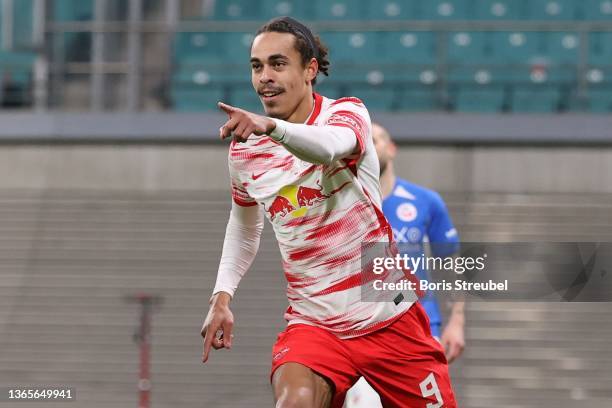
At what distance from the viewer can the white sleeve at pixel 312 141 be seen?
3.43 meters

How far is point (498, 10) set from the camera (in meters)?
12.7

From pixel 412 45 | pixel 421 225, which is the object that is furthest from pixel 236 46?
pixel 421 225

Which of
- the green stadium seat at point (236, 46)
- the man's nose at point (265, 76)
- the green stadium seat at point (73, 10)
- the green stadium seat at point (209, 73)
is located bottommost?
the man's nose at point (265, 76)

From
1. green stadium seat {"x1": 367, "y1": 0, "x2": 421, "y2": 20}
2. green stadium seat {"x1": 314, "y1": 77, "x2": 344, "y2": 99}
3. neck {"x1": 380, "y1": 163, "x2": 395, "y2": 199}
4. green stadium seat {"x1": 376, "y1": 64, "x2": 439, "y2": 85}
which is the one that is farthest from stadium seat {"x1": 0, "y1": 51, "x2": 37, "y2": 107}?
neck {"x1": 380, "y1": 163, "x2": 395, "y2": 199}

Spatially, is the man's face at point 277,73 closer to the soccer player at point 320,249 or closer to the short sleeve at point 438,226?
the soccer player at point 320,249

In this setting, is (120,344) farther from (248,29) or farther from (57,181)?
(248,29)

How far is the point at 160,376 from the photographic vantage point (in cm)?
1034

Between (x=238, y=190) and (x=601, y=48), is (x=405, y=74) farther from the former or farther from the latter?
(x=238, y=190)

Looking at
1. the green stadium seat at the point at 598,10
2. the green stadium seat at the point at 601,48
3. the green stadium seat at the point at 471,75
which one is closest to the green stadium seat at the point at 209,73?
the green stadium seat at the point at 471,75

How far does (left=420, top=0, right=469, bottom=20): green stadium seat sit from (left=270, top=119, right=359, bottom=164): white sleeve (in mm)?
9324

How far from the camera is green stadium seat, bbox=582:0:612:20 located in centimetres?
1248

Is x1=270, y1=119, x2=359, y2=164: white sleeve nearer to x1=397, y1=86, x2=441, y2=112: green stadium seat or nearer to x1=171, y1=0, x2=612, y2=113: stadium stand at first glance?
x1=171, y1=0, x2=612, y2=113: stadium stand

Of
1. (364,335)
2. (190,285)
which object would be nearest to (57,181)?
(190,285)

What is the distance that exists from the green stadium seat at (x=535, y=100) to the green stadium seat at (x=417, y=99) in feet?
2.60
